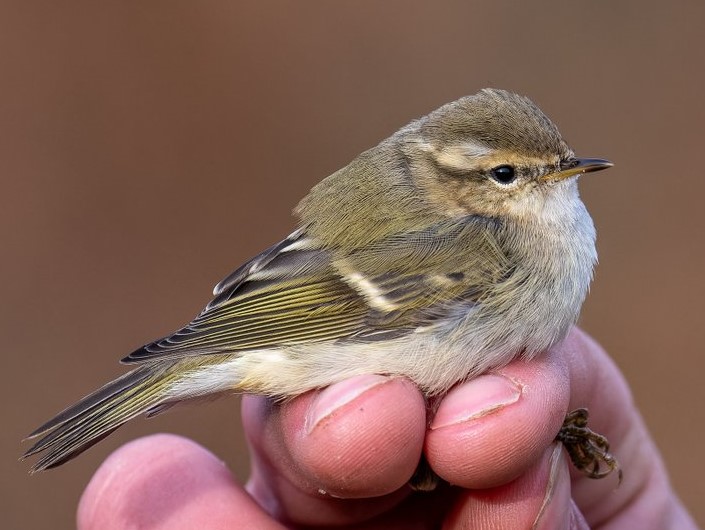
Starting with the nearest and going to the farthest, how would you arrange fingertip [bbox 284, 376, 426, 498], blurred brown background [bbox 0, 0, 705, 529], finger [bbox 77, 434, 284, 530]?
fingertip [bbox 284, 376, 426, 498] < finger [bbox 77, 434, 284, 530] < blurred brown background [bbox 0, 0, 705, 529]

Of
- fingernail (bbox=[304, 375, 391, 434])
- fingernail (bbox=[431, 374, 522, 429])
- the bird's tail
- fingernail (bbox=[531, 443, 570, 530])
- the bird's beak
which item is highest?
the bird's beak

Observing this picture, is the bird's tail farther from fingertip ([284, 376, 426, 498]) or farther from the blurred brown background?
the blurred brown background

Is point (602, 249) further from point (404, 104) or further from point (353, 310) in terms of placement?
point (353, 310)

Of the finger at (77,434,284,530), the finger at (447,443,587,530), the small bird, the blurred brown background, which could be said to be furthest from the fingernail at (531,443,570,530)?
the blurred brown background

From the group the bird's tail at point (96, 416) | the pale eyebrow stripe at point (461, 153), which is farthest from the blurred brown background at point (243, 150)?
the pale eyebrow stripe at point (461, 153)

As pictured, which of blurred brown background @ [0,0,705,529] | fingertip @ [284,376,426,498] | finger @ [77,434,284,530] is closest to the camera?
fingertip @ [284,376,426,498]

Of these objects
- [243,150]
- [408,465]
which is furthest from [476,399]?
[243,150]
